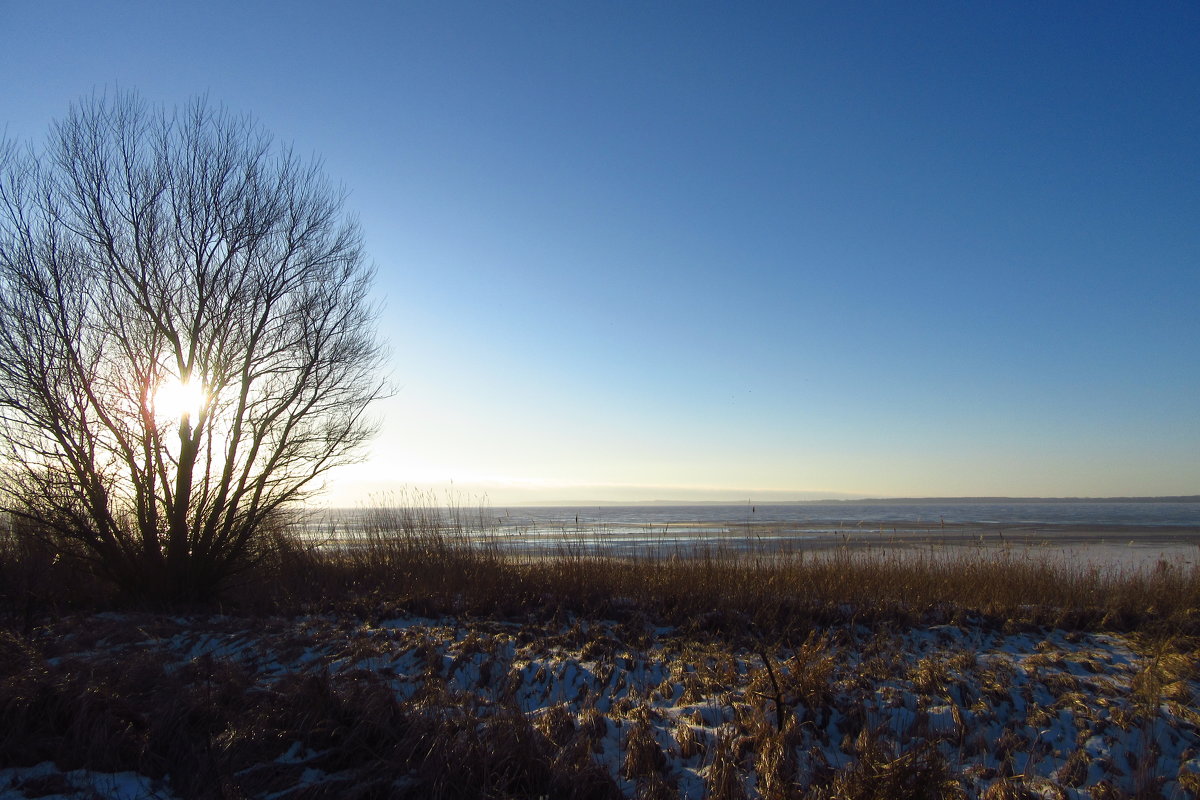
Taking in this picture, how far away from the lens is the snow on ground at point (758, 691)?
482 centimetres

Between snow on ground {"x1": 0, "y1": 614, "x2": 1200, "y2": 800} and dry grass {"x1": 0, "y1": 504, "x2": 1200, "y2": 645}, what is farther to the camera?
dry grass {"x1": 0, "y1": 504, "x2": 1200, "y2": 645}

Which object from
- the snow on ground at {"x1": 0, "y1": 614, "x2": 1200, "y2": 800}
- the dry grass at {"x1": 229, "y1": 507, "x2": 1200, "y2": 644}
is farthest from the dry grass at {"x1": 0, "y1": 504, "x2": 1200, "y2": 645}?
the snow on ground at {"x1": 0, "y1": 614, "x2": 1200, "y2": 800}

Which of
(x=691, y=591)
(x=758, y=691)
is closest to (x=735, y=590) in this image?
(x=691, y=591)

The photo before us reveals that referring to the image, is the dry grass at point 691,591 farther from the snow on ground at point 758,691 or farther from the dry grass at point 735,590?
the snow on ground at point 758,691

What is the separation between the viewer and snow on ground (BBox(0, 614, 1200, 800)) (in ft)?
15.8

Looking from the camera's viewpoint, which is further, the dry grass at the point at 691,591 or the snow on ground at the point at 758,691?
the dry grass at the point at 691,591

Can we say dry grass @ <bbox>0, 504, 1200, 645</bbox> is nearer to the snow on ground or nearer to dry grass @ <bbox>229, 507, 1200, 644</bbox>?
dry grass @ <bbox>229, 507, 1200, 644</bbox>

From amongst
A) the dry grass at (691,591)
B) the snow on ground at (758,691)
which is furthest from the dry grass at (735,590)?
the snow on ground at (758,691)

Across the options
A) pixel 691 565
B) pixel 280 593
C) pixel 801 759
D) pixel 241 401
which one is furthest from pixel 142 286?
pixel 801 759

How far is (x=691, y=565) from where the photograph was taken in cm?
1065

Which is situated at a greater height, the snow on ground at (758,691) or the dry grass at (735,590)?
the dry grass at (735,590)

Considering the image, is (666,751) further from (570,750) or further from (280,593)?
(280,593)

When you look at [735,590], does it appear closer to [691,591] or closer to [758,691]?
[691,591]

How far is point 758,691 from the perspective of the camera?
5801 millimetres
